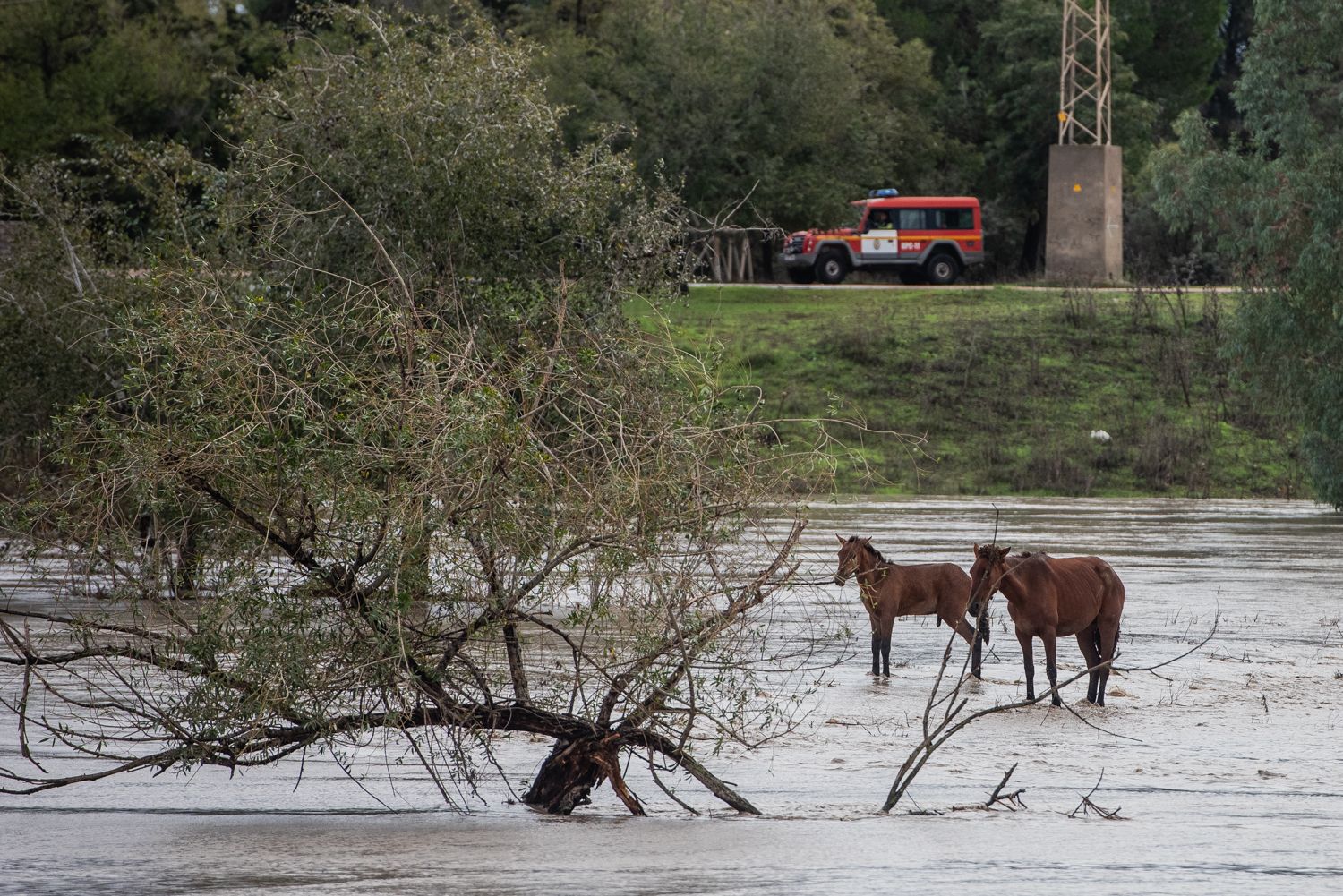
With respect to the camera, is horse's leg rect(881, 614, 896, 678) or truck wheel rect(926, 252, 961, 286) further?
truck wheel rect(926, 252, 961, 286)

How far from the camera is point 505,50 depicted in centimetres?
2058

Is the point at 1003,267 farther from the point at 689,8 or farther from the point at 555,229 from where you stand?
the point at 555,229

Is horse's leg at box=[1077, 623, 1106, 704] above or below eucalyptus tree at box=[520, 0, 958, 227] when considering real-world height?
below

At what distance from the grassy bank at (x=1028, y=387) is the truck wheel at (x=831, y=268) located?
21.4ft

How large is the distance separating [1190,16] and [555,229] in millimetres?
53133

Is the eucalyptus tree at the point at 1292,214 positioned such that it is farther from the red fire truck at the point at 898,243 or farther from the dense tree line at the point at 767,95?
the red fire truck at the point at 898,243

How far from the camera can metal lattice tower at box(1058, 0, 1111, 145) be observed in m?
45.9

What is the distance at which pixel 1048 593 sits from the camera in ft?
42.7

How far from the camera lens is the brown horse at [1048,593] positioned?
1302 centimetres

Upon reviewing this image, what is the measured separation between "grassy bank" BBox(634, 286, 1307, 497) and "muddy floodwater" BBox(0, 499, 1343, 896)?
2077 cm

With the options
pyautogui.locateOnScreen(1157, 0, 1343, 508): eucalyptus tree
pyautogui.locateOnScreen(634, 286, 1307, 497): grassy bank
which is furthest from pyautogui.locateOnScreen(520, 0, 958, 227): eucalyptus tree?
pyautogui.locateOnScreen(1157, 0, 1343, 508): eucalyptus tree

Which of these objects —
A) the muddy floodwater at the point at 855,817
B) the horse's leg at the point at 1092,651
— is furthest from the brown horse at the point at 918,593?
the horse's leg at the point at 1092,651

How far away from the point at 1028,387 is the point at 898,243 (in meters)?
12.1

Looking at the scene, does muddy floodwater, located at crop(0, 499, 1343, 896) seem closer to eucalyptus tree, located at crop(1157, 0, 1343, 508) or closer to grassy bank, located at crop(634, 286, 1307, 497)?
eucalyptus tree, located at crop(1157, 0, 1343, 508)
